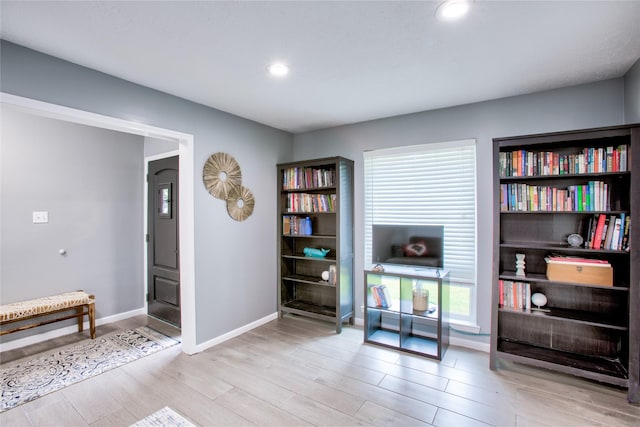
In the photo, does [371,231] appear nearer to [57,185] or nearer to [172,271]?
[172,271]

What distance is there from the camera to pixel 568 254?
2.66m

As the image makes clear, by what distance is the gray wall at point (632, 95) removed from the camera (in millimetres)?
2236

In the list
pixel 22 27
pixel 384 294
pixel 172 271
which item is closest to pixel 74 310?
pixel 172 271

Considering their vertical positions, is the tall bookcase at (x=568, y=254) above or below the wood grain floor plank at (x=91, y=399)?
above

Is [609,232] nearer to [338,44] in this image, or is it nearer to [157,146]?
[338,44]

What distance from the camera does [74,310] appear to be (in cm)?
350

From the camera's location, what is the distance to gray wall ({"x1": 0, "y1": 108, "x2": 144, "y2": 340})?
10.3 feet

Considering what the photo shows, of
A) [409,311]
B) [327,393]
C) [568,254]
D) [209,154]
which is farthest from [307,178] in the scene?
[568,254]

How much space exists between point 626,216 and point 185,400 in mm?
3560

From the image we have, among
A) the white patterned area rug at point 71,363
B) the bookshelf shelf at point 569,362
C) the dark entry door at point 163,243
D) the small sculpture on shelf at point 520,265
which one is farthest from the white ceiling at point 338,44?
the white patterned area rug at point 71,363

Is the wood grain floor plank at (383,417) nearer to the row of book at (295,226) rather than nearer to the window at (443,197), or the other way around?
the window at (443,197)

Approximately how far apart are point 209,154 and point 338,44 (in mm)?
1827

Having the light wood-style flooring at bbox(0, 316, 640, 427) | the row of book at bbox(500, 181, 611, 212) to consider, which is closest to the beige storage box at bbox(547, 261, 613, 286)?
the row of book at bbox(500, 181, 611, 212)

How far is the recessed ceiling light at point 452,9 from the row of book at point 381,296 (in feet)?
8.06
